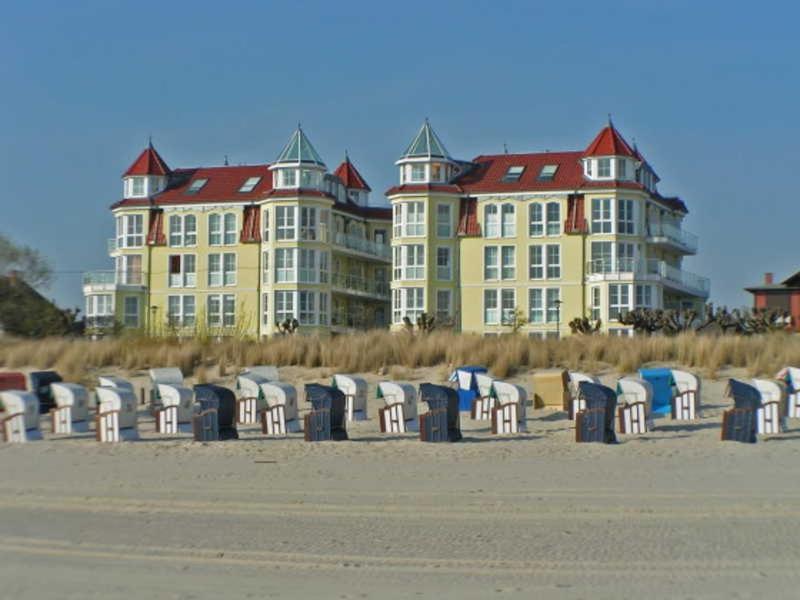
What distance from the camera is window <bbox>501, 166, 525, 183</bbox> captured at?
200ft

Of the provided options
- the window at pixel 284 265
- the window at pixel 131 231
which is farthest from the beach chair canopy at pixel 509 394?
the window at pixel 131 231

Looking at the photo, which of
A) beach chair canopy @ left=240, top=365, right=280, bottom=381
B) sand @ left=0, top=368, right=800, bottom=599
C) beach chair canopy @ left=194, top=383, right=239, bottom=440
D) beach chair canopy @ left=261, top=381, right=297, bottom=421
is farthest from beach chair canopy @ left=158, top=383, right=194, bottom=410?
beach chair canopy @ left=240, top=365, right=280, bottom=381

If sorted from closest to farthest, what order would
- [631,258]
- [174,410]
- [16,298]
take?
[174,410] → [16,298] → [631,258]

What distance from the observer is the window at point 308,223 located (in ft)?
201

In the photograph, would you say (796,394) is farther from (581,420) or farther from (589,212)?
(589,212)

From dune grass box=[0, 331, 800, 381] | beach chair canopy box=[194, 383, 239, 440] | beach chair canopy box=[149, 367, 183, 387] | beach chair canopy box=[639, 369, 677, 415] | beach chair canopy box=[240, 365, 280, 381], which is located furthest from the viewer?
dune grass box=[0, 331, 800, 381]

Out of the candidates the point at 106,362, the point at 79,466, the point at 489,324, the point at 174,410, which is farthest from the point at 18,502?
the point at 489,324

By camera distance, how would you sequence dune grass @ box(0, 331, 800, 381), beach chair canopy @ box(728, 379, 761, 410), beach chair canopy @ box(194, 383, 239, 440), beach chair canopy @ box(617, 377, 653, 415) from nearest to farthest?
beach chair canopy @ box(728, 379, 761, 410), beach chair canopy @ box(194, 383, 239, 440), beach chair canopy @ box(617, 377, 653, 415), dune grass @ box(0, 331, 800, 381)

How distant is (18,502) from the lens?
15141 millimetres

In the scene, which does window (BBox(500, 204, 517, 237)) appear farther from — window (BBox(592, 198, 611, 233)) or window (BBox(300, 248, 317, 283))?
window (BBox(300, 248, 317, 283))

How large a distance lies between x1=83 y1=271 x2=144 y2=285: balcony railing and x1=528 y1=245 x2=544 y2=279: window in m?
19.3

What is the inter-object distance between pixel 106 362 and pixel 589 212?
30.7m

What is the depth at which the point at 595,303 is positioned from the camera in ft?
191

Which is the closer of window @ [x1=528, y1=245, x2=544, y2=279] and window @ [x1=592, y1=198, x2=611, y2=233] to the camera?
window @ [x1=592, y1=198, x2=611, y2=233]
